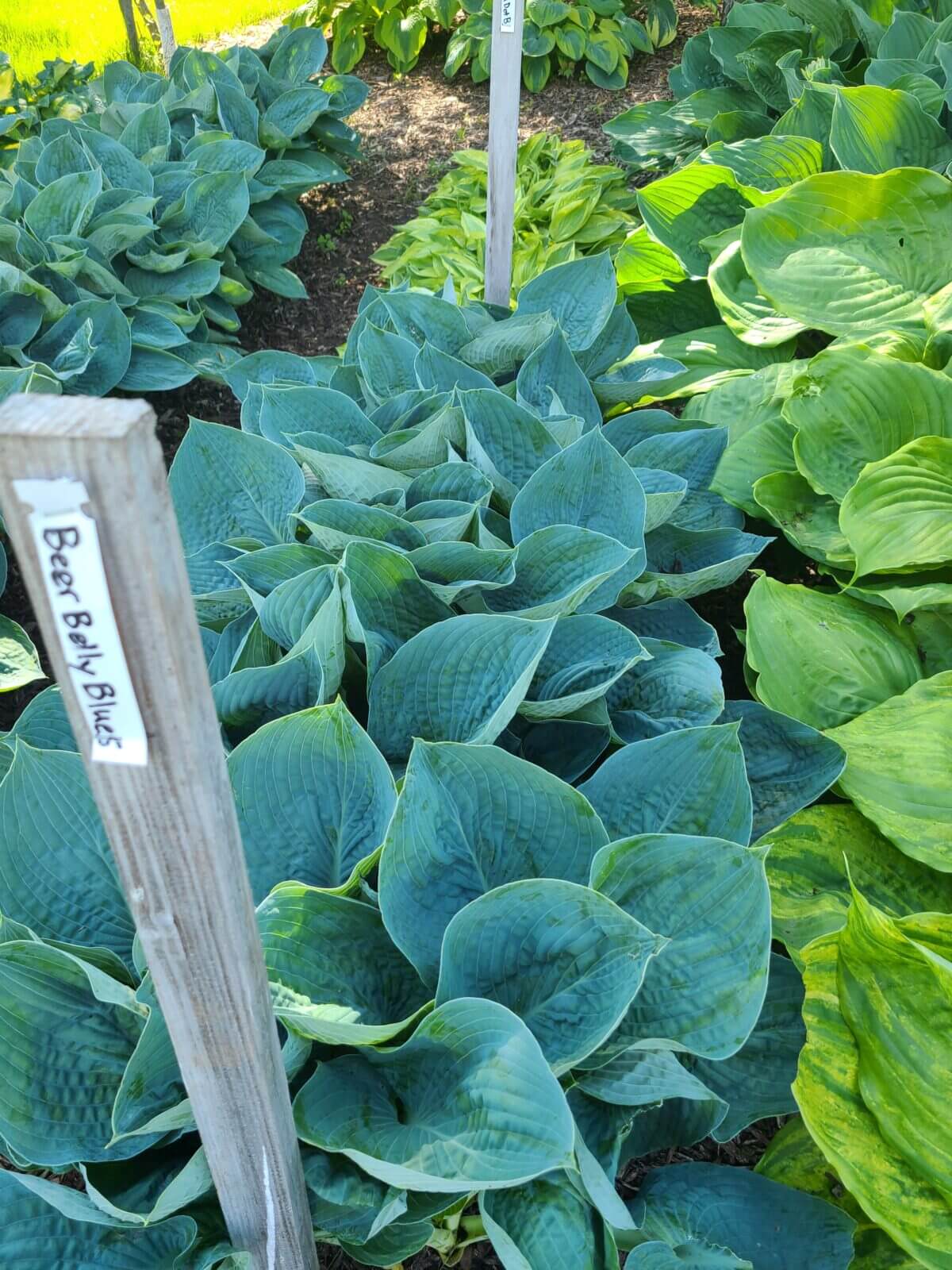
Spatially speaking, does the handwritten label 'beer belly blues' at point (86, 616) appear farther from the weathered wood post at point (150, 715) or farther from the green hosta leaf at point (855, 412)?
the green hosta leaf at point (855, 412)

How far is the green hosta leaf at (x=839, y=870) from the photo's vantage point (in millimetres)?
1539

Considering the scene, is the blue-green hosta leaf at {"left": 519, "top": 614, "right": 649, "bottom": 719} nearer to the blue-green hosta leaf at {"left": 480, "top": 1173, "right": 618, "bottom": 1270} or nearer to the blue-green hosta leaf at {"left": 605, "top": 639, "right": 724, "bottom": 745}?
the blue-green hosta leaf at {"left": 605, "top": 639, "right": 724, "bottom": 745}

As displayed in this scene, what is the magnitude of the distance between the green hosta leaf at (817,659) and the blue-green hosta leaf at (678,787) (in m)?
0.42

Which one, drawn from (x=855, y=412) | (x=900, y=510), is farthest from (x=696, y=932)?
(x=855, y=412)

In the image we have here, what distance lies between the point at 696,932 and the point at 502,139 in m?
1.85

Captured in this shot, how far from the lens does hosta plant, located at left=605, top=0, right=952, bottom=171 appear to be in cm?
241

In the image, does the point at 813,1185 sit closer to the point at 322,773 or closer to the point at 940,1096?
the point at 940,1096

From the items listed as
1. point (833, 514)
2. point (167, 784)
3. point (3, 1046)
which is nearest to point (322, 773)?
point (3, 1046)

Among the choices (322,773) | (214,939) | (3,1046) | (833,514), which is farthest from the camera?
(833,514)

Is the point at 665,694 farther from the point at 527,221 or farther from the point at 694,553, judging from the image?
the point at 527,221

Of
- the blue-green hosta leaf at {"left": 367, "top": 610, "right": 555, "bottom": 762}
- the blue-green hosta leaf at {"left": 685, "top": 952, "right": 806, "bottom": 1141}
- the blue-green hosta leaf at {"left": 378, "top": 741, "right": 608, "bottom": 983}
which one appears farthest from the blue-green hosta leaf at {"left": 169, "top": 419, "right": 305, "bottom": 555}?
the blue-green hosta leaf at {"left": 685, "top": 952, "right": 806, "bottom": 1141}

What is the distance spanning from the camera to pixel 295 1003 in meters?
1.09

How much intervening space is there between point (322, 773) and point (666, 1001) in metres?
0.49

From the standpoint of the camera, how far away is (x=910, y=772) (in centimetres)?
149
